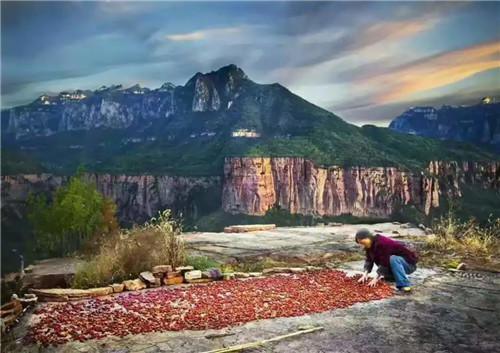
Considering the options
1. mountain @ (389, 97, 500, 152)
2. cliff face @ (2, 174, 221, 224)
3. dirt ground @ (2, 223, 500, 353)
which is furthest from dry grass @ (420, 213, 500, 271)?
cliff face @ (2, 174, 221, 224)

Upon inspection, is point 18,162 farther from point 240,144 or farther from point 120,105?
point 240,144

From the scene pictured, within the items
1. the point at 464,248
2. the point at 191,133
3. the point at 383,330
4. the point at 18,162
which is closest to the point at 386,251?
the point at 383,330

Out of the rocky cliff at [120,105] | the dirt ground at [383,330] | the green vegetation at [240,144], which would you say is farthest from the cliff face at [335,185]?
the dirt ground at [383,330]

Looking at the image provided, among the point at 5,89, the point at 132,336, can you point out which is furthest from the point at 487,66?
the point at 5,89

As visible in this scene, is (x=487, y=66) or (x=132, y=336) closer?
(x=132, y=336)

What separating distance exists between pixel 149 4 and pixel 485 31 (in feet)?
23.1

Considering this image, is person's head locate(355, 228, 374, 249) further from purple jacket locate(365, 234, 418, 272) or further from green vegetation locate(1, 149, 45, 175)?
green vegetation locate(1, 149, 45, 175)

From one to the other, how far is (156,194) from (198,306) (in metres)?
15.0

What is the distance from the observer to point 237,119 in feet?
62.4

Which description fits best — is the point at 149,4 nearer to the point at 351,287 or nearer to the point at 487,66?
the point at 487,66

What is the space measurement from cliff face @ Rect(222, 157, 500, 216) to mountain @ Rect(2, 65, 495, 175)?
14.8 inches

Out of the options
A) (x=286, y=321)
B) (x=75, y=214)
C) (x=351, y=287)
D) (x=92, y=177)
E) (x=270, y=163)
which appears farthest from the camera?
(x=270, y=163)

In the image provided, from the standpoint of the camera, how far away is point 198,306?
443 centimetres

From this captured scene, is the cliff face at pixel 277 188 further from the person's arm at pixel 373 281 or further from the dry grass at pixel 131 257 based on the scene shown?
the dry grass at pixel 131 257
